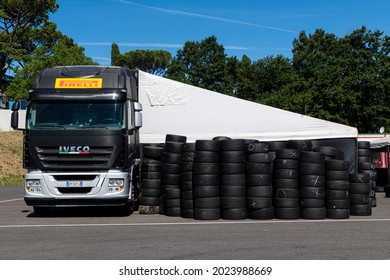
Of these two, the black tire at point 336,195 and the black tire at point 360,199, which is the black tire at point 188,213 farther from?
the black tire at point 360,199

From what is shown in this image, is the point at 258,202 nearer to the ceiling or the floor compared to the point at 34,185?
nearer to the floor

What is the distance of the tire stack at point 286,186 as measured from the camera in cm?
1329

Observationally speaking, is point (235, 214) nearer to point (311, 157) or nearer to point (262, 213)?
point (262, 213)

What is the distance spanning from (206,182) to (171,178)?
4.20 feet

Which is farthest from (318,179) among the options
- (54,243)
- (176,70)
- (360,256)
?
(176,70)

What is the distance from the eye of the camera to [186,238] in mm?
10180

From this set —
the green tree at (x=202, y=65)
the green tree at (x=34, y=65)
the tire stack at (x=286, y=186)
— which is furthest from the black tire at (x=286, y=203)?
the green tree at (x=202, y=65)

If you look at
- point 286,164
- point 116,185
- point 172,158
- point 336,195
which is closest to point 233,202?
point 286,164

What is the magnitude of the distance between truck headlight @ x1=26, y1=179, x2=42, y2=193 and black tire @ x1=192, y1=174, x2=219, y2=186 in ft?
11.6

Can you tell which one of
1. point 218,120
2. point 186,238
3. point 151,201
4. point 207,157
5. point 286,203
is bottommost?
point 186,238

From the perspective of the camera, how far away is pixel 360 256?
8141mm

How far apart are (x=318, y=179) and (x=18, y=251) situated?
7.17 m

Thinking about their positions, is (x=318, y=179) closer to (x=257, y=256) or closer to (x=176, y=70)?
(x=257, y=256)
